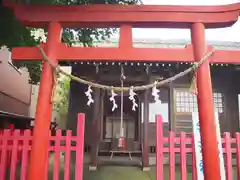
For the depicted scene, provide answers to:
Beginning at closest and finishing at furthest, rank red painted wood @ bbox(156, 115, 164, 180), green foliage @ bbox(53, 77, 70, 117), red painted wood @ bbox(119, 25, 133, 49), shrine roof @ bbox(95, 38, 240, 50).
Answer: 1. red painted wood @ bbox(119, 25, 133, 49)
2. red painted wood @ bbox(156, 115, 164, 180)
3. shrine roof @ bbox(95, 38, 240, 50)
4. green foliage @ bbox(53, 77, 70, 117)

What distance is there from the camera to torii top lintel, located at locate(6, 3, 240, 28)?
4.37 m

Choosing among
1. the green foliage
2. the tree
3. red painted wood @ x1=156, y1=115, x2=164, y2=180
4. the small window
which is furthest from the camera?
the green foliage

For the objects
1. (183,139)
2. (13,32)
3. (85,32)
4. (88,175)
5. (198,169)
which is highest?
(85,32)

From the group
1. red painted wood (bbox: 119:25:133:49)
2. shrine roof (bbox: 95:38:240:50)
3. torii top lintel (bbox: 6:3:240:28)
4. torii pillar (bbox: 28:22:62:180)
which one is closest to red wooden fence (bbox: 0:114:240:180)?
torii pillar (bbox: 28:22:62:180)

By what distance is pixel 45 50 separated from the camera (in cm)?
440

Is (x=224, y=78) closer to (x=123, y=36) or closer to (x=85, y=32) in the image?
(x=85, y=32)

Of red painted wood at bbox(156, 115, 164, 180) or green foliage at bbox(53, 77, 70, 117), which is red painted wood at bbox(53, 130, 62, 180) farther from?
green foliage at bbox(53, 77, 70, 117)

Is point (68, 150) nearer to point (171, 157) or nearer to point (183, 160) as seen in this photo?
point (171, 157)

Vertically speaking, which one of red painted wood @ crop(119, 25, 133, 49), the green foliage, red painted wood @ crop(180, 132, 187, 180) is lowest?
red painted wood @ crop(180, 132, 187, 180)

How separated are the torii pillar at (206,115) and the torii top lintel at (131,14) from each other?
0.25 meters

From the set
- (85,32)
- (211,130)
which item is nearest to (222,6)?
(211,130)

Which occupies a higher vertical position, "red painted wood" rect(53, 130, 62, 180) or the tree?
the tree

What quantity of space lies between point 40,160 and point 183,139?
2.41 m

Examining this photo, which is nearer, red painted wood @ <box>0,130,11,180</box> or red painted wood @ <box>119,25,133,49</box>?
red painted wood @ <box>119,25,133,49</box>
